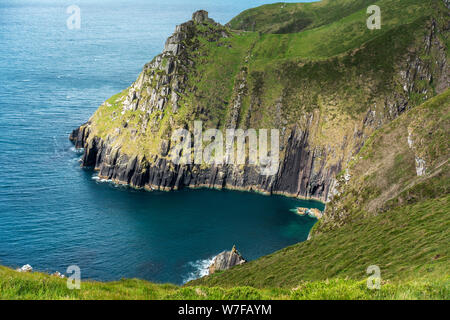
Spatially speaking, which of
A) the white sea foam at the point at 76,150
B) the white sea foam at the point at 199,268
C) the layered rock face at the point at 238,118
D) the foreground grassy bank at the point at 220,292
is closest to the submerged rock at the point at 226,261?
the white sea foam at the point at 199,268

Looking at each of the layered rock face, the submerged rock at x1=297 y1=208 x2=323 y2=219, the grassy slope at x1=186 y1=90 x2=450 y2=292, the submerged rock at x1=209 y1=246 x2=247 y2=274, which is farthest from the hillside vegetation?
the submerged rock at x1=209 y1=246 x2=247 y2=274

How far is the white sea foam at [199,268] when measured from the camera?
99.5m

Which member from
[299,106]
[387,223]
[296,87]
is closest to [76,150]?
[299,106]

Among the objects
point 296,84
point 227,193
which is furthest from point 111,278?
point 296,84

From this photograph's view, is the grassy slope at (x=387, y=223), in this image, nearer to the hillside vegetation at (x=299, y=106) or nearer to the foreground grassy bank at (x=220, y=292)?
the hillside vegetation at (x=299, y=106)

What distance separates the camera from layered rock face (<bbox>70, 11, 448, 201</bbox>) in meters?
161

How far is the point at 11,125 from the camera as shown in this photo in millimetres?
193625

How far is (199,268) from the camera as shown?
104 meters

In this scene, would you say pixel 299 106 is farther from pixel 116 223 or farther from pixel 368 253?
pixel 368 253

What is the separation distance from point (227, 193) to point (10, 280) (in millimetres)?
140317

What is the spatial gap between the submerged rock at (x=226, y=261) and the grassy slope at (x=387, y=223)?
2019cm

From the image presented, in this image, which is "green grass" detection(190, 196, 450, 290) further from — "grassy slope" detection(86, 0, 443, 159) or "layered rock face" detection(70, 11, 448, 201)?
"grassy slope" detection(86, 0, 443, 159)
